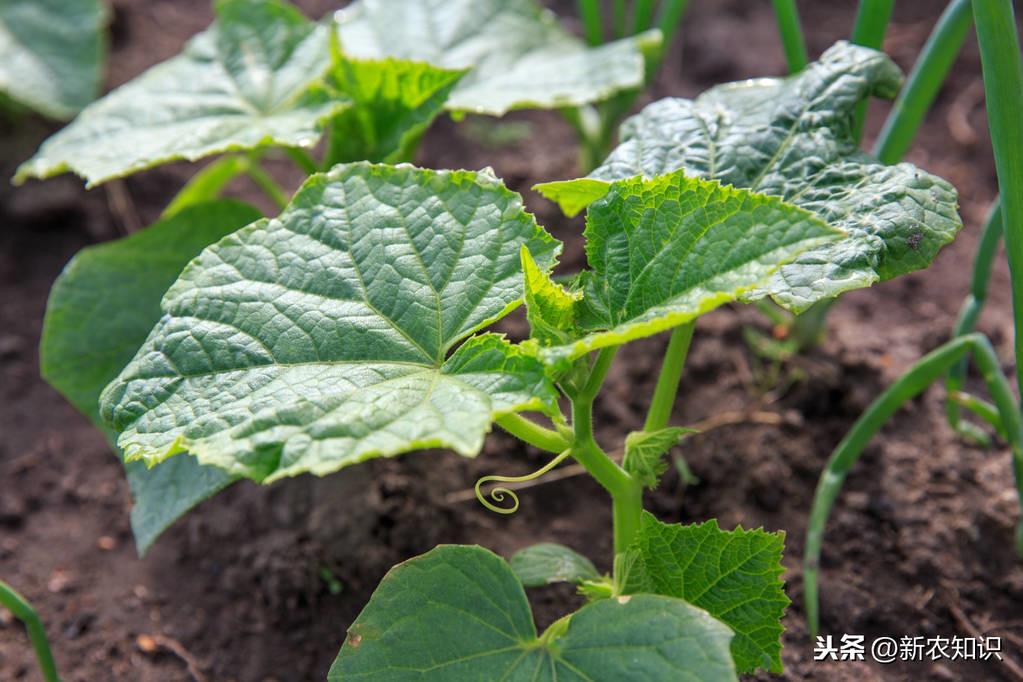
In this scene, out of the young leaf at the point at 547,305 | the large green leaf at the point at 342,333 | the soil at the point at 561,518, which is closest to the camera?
the large green leaf at the point at 342,333

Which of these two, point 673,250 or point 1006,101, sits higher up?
point 1006,101

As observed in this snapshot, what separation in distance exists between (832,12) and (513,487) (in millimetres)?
2037

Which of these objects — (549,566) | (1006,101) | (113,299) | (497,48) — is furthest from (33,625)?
(1006,101)

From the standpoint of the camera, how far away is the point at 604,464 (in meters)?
1.40

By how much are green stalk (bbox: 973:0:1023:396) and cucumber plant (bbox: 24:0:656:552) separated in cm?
80

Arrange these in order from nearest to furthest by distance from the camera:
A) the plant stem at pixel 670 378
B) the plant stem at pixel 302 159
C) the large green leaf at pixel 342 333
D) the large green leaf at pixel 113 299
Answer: the large green leaf at pixel 342 333 → the plant stem at pixel 670 378 → the large green leaf at pixel 113 299 → the plant stem at pixel 302 159

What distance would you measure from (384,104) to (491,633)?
111cm

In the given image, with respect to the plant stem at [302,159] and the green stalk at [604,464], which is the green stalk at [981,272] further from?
the plant stem at [302,159]

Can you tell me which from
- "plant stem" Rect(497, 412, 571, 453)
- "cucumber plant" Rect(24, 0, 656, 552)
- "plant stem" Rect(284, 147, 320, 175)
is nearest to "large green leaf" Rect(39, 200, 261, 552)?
"cucumber plant" Rect(24, 0, 656, 552)

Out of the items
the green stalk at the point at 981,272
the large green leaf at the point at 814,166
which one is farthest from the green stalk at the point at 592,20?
the green stalk at the point at 981,272

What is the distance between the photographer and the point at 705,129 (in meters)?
1.61

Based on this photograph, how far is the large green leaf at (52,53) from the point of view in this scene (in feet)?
8.55

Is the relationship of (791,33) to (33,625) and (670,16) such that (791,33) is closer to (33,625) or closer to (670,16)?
(670,16)

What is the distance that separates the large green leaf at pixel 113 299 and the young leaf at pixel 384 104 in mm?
250
